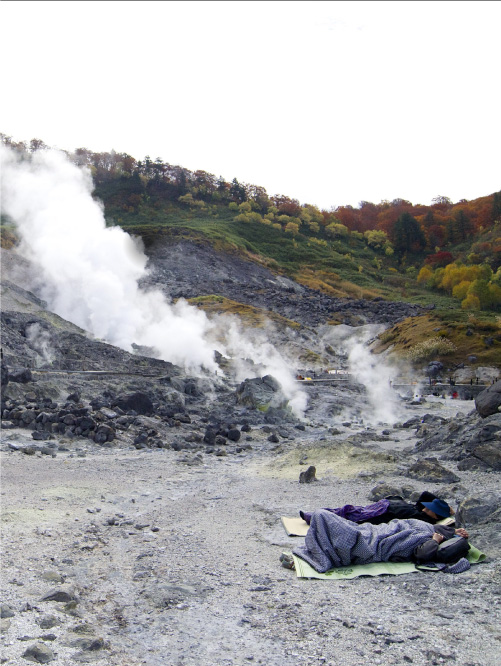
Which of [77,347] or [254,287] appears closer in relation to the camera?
[77,347]

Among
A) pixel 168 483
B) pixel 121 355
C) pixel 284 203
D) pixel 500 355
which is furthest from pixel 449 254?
pixel 168 483

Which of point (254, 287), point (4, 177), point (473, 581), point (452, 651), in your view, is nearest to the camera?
point (452, 651)

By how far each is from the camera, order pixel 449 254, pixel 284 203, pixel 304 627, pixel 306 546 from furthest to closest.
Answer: pixel 284 203, pixel 449 254, pixel 306 546, pixel 304 627

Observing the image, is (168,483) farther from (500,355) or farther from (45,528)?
(500,355)

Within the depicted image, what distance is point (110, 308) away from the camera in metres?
38.5

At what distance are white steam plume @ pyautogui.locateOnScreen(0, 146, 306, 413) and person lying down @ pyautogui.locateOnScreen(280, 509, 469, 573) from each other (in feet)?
60.0

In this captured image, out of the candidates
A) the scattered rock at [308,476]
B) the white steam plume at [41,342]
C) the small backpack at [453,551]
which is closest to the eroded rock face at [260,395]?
the white steam plume at [41,342]

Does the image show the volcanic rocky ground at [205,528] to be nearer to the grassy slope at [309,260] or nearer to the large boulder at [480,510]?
the large boulder at [480,510]

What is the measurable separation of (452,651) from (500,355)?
40.7m

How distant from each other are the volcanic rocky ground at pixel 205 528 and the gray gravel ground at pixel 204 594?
0.07ft

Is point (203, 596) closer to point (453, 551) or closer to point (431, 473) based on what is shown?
point (453, 551)

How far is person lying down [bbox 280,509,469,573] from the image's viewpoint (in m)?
6.76

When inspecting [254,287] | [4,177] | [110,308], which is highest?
[4,177]

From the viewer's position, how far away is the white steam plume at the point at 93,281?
112 ft
